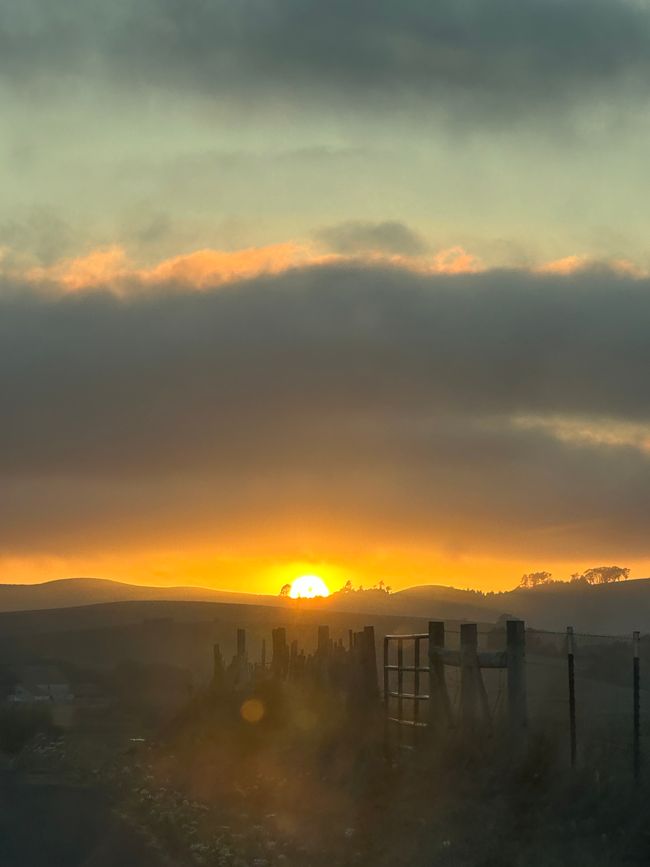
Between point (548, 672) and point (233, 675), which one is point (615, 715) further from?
point (548, 672)

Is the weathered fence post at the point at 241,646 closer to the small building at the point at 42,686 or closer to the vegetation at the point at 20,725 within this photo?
the vegetation at the point at 20,725

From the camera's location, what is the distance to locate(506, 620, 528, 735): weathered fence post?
19.3m

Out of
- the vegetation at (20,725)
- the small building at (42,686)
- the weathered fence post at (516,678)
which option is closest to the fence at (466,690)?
the weathered fence post at (516,678)

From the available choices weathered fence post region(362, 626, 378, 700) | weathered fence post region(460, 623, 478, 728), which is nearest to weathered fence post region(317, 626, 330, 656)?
weathered fence post region(362, 626, 378, 700)

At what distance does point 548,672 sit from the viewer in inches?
2522

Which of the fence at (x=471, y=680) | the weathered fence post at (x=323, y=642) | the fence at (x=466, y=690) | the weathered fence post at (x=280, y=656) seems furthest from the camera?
the weathered fence post at (x=280, y=656)

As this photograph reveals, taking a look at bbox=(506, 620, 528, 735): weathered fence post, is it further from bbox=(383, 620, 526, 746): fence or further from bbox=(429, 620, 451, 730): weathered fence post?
bbox=(429, 620, 451, 730): weathered fence post

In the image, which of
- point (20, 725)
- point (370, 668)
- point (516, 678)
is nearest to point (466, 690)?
point (516, 678)

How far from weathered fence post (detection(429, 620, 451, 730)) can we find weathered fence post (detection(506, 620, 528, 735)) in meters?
2.09

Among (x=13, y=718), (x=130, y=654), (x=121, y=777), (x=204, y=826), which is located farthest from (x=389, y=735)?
(x=130, y=654)

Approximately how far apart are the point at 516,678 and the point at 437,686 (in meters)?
2.96

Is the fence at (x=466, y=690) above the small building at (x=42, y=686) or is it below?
above

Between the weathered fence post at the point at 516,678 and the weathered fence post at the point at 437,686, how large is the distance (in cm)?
209

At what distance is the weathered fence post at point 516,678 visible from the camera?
1927 centimetres
